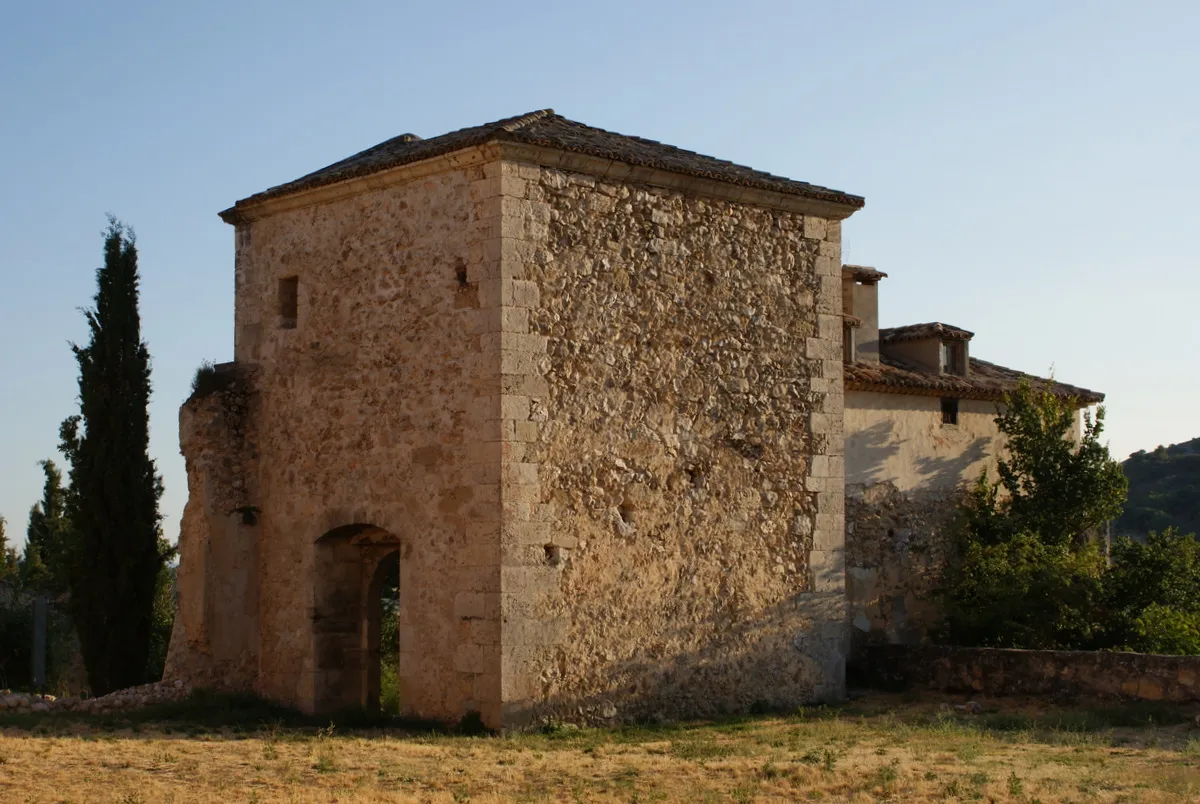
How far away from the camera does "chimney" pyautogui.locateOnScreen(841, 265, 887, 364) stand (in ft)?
65.0

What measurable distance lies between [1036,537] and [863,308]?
4.18 metres

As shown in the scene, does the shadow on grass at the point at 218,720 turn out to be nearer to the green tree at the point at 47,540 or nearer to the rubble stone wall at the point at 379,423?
the rubble stone wall at the point at 379,423

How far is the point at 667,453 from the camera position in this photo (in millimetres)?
13578

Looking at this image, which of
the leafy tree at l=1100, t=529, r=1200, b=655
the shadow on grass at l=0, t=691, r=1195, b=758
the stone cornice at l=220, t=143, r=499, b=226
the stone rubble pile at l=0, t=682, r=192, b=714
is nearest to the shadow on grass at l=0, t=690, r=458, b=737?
the shadow on grass at l=0, t=691, r=1195, b=758

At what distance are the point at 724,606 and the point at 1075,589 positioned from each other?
5453mm

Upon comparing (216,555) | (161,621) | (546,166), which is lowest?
(161,621)

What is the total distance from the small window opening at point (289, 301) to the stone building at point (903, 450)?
7.51 meters

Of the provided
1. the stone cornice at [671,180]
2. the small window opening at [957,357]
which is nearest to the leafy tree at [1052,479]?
the small window opening at [957,357]

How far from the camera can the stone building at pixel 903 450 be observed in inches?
731

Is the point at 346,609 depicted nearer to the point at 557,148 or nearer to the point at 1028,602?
the point at 557,148

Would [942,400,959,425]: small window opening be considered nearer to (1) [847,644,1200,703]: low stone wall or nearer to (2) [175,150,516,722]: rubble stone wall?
(1) [847,644,1200,703]: low stone wall

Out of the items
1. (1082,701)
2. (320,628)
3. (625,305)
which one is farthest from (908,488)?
(320,628)

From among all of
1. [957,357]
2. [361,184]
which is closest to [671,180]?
[361,184]

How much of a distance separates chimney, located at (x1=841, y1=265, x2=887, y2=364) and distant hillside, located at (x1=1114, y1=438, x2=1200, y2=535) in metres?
20.8
